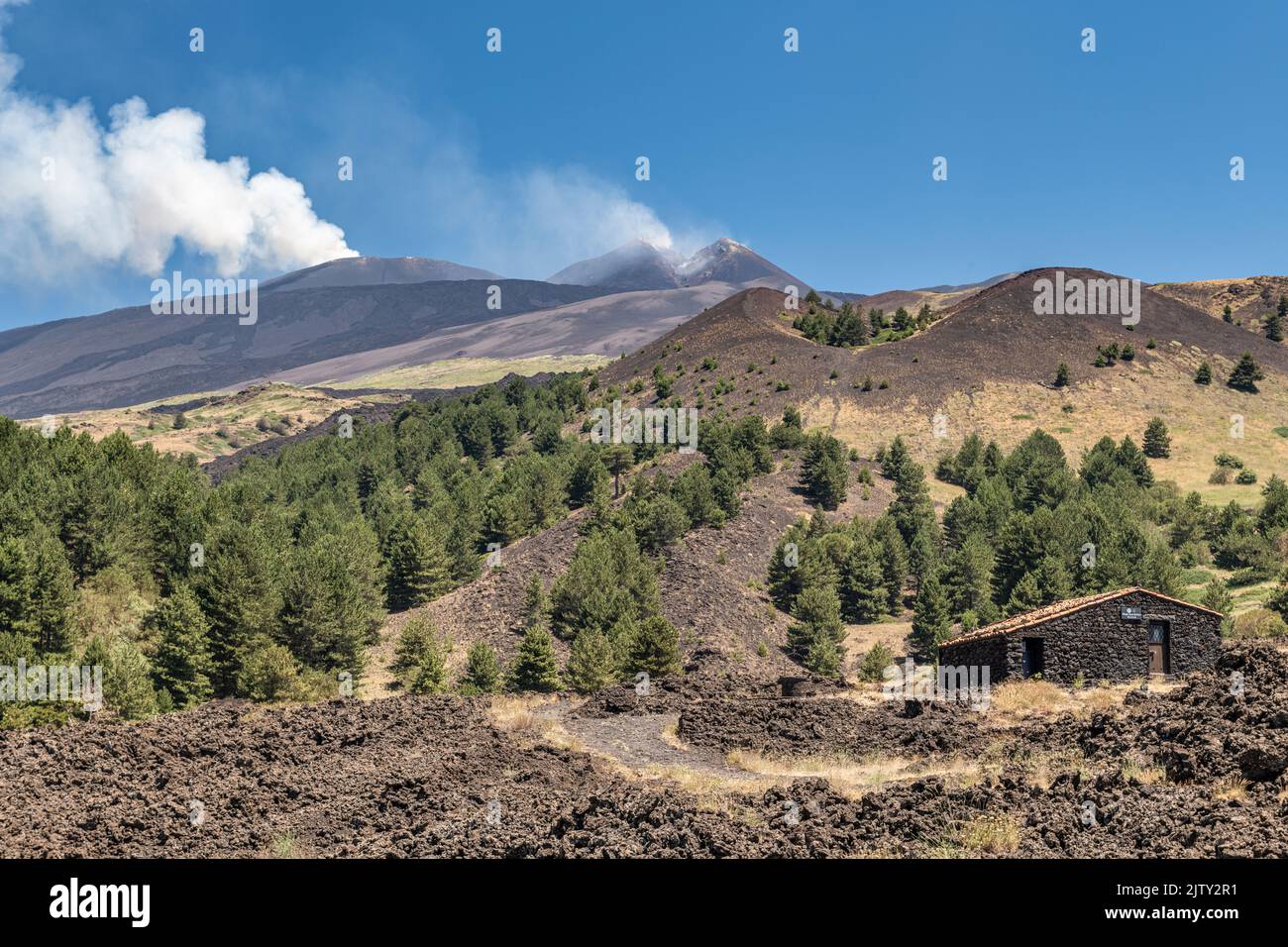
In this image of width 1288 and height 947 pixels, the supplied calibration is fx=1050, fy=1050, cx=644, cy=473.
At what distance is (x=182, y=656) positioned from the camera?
162 feet

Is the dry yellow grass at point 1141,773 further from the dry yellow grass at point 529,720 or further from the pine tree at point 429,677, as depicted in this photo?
the pine tree at point 429,677

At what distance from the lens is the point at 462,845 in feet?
59.7

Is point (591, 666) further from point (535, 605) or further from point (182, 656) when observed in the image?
point (182, 656)

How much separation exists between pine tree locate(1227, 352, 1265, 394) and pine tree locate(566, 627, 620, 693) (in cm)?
10747

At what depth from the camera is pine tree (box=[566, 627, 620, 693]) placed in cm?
5191

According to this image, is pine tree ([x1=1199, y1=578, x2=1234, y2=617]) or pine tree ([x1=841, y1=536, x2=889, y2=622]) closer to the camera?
pine tree ([x1=1199, y1=578, x2=1234, y2=617])

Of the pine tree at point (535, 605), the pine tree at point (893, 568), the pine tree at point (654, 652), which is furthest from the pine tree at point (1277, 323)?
the pine tree at point (654, 652)

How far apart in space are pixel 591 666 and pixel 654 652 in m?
3.59

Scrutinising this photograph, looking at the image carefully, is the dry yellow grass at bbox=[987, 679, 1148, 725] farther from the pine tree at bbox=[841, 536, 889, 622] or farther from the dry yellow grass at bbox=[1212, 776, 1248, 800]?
the pine tree at bbox=[841, 536, 889, 622]

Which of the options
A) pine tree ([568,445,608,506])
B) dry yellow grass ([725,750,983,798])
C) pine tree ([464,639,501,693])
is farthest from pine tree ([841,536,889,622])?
dry yellow grass ([725,750,983,798])

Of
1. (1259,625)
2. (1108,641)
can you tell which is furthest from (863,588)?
(1108,641)

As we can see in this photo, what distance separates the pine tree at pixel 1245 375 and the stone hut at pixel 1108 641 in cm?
10354
